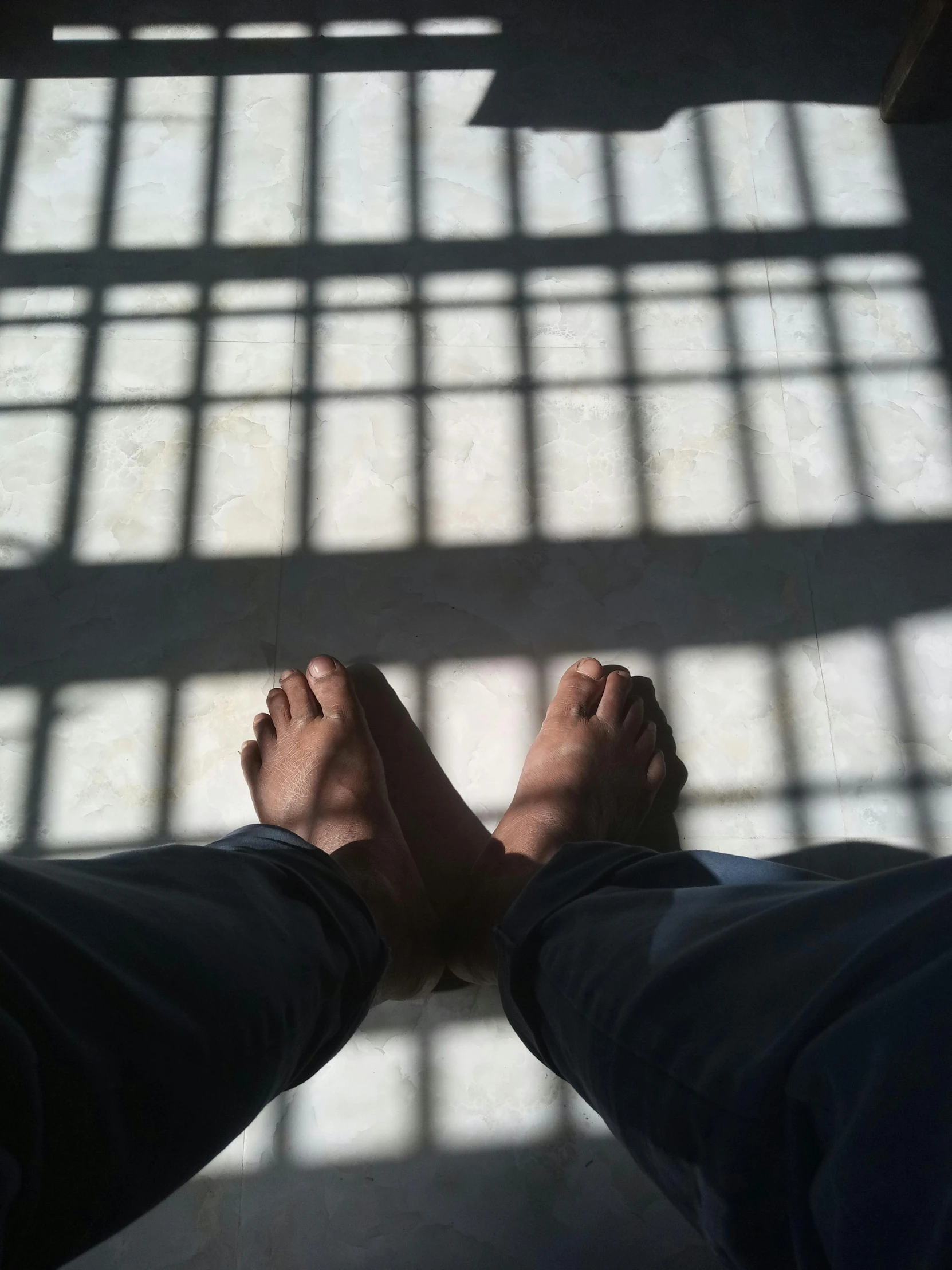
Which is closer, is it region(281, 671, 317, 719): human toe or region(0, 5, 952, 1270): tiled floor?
region(0, 5, 952, 1270): tiled floor

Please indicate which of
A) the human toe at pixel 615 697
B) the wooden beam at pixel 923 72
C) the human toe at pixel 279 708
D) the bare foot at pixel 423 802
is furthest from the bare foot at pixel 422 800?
the wooden beam at pixel 923 72

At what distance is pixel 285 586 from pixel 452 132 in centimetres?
90

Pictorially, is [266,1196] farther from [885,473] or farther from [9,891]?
[885,473]

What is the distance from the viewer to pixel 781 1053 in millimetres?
545

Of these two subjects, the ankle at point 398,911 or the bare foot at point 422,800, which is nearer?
the ankle at point 398,911

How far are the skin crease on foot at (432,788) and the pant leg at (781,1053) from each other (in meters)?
0.34

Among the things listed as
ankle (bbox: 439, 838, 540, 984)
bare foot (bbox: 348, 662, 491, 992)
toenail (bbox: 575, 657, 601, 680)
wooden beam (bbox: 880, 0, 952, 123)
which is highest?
wooden beam (bbox: 880, 0, 952, 123)

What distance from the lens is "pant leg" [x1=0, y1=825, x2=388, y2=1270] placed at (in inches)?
20.9

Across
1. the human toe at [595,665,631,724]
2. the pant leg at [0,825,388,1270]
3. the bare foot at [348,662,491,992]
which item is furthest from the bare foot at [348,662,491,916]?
the pant leg at [0,825,388,1270]

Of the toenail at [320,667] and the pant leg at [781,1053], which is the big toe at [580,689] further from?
the pant leg at [781,1053]

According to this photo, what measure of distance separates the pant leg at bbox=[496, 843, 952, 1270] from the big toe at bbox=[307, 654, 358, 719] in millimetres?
551

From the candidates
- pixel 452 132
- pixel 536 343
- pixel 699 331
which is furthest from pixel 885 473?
pixel 452 132

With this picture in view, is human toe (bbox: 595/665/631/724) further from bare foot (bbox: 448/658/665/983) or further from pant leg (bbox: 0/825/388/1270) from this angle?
pant leg (bbox: 0/825/388/1270)

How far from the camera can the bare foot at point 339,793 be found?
1.13 m
